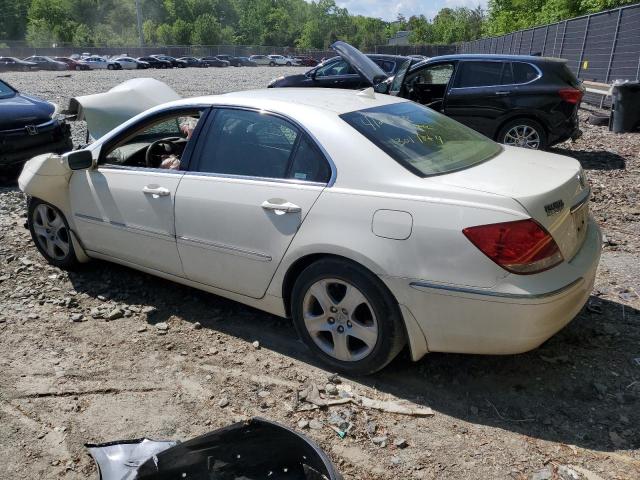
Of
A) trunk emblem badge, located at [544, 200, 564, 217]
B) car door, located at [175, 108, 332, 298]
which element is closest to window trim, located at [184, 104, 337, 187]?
car door, located at [175, 108, 332, 298]

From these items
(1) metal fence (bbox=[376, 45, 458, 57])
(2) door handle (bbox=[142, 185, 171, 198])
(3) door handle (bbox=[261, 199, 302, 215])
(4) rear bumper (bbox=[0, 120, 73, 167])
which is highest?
(1) metal fence (bbox=[376, 45, 458, 57])

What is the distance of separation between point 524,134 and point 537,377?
6.38 metres

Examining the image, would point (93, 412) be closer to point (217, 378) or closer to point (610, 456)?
point (217, 378)

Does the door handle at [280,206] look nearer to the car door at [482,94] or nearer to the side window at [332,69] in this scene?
the car door at [482,94]

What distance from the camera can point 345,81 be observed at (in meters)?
13.6

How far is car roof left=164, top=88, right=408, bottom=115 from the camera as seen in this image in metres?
3.51

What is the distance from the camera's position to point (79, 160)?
4.16 meters

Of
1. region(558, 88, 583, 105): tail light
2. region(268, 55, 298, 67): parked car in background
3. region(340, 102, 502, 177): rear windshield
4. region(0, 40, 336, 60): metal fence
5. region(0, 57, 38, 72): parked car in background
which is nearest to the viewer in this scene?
region(340, 102, 502, 177): rear windshield

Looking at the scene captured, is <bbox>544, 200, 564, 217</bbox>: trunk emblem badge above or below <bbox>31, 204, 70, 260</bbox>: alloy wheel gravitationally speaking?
above

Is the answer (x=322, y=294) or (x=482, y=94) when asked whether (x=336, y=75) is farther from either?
(x=322, y=294)

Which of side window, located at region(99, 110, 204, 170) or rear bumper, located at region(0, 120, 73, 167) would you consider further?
rear bumper, located at region(0, 120, 73, 167)

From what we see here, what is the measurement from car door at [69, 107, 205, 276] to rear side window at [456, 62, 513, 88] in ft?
20.7

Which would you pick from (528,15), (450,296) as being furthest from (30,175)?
(528,15)

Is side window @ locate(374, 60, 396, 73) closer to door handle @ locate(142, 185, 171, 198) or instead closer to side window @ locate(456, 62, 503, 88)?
side window @ locate(456, 62, 503, 88)
